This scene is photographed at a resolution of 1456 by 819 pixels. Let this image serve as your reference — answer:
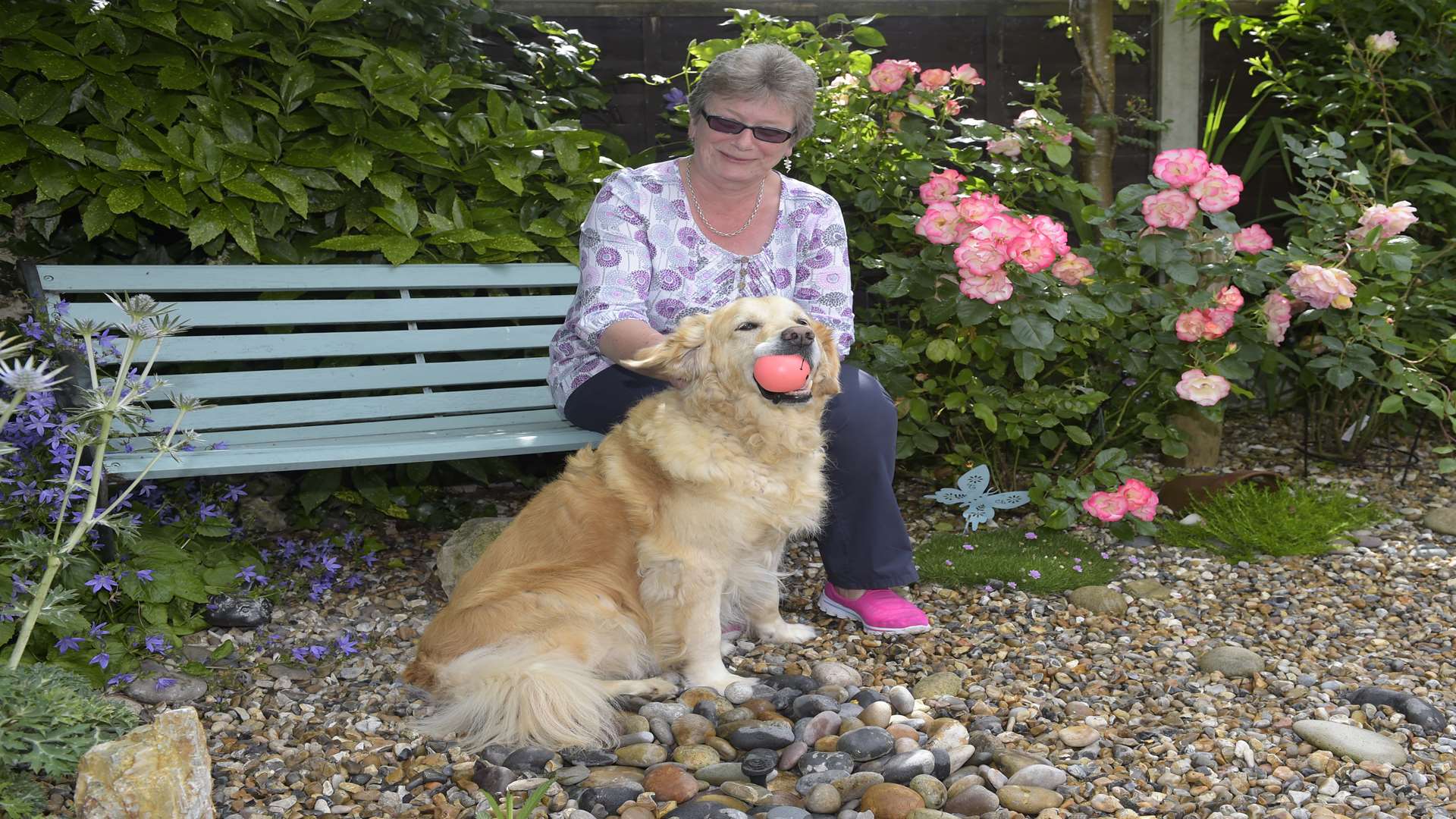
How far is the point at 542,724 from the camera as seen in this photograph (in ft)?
8.00

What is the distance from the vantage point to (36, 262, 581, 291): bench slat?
10.9 feet

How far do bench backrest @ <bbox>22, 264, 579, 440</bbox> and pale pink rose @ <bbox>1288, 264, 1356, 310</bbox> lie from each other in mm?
2496

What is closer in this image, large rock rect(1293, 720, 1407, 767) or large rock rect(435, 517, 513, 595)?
large rock rect(1293, 720, 1407, 767)

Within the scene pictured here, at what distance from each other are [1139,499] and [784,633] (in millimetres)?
1309

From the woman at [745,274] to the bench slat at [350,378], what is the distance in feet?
1.73

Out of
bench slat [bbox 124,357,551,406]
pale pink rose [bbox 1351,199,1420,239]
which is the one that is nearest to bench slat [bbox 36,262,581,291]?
bench slat [bbox 124,357,551,406]

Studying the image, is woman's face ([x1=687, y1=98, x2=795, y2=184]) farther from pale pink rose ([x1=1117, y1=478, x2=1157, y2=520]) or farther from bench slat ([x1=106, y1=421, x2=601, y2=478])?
pale pink rose ([x1=1117, y1=478, x2=1157, y2=520])

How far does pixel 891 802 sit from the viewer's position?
7.11 ft

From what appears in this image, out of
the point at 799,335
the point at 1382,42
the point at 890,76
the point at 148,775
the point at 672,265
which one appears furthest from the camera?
the point at 1382,42

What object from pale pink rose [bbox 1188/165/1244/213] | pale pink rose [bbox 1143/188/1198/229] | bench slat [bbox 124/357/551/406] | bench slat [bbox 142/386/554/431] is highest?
pale pink rose [bbox 1188/165/1244/213]

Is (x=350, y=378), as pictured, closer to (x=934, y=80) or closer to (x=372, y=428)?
(x=372, y=428)

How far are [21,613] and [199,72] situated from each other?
1.97m

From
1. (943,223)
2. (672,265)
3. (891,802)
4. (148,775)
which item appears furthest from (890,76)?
(148,775)

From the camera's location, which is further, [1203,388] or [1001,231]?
[1203,388]
